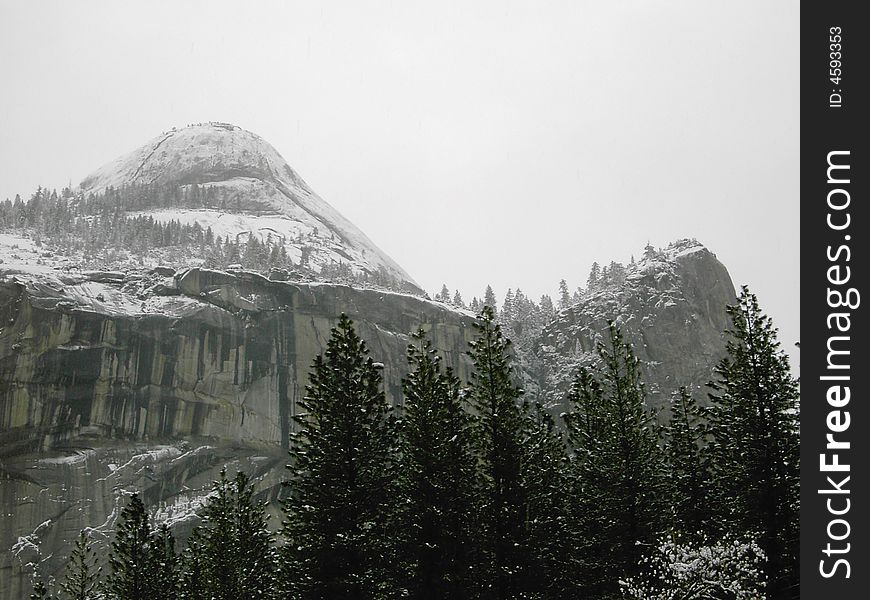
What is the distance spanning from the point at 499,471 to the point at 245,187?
458 ft

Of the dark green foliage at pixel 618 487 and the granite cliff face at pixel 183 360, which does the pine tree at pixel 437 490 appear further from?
the granite cliff face at pixel 183 360

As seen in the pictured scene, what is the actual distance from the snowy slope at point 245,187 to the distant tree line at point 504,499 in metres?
93.9

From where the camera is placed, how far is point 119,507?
6881 centimetres

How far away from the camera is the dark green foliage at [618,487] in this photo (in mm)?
25484

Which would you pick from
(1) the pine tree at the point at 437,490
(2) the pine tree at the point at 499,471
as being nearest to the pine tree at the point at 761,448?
(2) the pine tree at the point at 499,471

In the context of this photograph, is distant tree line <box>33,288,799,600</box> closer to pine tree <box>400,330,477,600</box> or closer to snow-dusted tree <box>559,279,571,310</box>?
pine tree <box>400,330,477,600</box>

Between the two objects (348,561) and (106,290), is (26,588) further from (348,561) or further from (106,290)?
(348,561)

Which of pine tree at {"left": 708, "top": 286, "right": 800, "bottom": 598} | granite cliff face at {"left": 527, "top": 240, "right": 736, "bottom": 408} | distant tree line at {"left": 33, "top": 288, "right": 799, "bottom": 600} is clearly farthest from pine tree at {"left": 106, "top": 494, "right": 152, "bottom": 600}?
granite cliff face at {"left": 527, "top": 240, "right": 736, "bottom": 408}

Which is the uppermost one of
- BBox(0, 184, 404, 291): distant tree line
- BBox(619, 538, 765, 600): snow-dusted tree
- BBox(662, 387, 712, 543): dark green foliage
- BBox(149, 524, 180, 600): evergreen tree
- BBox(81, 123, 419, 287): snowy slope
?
BBox(81, 123, 419, 287): snowy slope

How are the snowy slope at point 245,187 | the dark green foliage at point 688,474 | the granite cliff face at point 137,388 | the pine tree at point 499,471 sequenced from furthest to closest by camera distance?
1. the snowy slope at point 245,187
2. the granite cliff face at point 137,388
3. the dark green foliage at point 688,474
4. the pine tree at point 499,471

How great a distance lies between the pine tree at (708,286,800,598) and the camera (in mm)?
24870

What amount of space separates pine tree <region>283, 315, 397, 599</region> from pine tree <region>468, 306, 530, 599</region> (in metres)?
3.07
